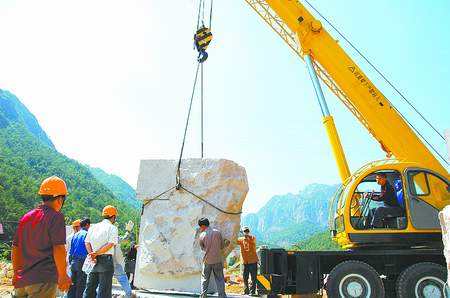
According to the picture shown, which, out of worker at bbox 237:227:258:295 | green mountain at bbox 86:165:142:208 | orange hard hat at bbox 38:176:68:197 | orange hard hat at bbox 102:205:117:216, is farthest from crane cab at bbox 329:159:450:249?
green mountain at bbox 86:165:142:208

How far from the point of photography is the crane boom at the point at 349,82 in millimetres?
8375

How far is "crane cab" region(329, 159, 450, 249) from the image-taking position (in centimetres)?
697

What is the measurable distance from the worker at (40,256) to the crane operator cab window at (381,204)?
533cm

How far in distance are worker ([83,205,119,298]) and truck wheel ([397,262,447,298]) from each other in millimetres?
4636

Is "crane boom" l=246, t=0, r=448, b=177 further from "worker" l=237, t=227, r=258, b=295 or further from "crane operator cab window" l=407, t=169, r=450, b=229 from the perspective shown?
"worker" l=237, t=227, r=258, b=295

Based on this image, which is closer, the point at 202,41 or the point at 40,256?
the point at 40,256

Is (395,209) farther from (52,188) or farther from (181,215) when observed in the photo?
(52,188)

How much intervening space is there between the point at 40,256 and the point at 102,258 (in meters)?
2.07

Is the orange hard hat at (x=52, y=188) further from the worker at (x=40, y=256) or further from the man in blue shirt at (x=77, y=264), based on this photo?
the man in blue shirt at (x=77, y=264)

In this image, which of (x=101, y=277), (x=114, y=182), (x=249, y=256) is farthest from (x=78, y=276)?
(x=114, y=182)

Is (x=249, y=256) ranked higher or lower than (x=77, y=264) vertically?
higher

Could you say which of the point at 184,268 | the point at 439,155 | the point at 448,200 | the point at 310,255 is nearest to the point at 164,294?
the point at 184,268

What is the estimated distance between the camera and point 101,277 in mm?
5246

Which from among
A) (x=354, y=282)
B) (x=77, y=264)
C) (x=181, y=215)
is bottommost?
(x=354, y=282)
